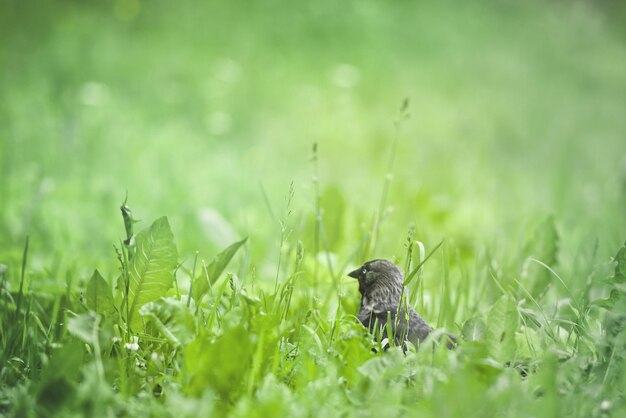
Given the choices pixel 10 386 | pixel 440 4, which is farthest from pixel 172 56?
pixel 10 386

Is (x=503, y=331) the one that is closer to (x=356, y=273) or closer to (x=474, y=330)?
(x=474, y=330)

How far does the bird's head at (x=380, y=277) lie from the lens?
1863mm

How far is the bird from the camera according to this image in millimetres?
1759

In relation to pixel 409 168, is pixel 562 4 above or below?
above

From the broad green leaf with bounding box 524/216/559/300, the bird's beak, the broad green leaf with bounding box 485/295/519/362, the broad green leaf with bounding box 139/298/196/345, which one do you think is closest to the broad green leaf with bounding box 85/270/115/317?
the broad green leaf with bounding box 139/298/196/345

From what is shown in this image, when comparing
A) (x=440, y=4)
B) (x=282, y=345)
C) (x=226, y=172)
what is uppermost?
(x=440, y=4)

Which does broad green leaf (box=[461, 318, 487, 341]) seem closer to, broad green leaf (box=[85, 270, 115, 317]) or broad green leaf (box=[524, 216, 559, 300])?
broad green leaf (box=[524, 216, 559, 300])

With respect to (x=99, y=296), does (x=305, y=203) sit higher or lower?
lower

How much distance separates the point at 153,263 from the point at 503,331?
0.88m

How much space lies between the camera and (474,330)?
180cm

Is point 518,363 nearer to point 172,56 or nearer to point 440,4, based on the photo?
point 172,56

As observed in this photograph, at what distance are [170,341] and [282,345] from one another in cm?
28

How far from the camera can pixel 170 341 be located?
5.46ft

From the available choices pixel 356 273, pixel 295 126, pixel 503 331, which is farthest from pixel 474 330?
pixel 295 126
